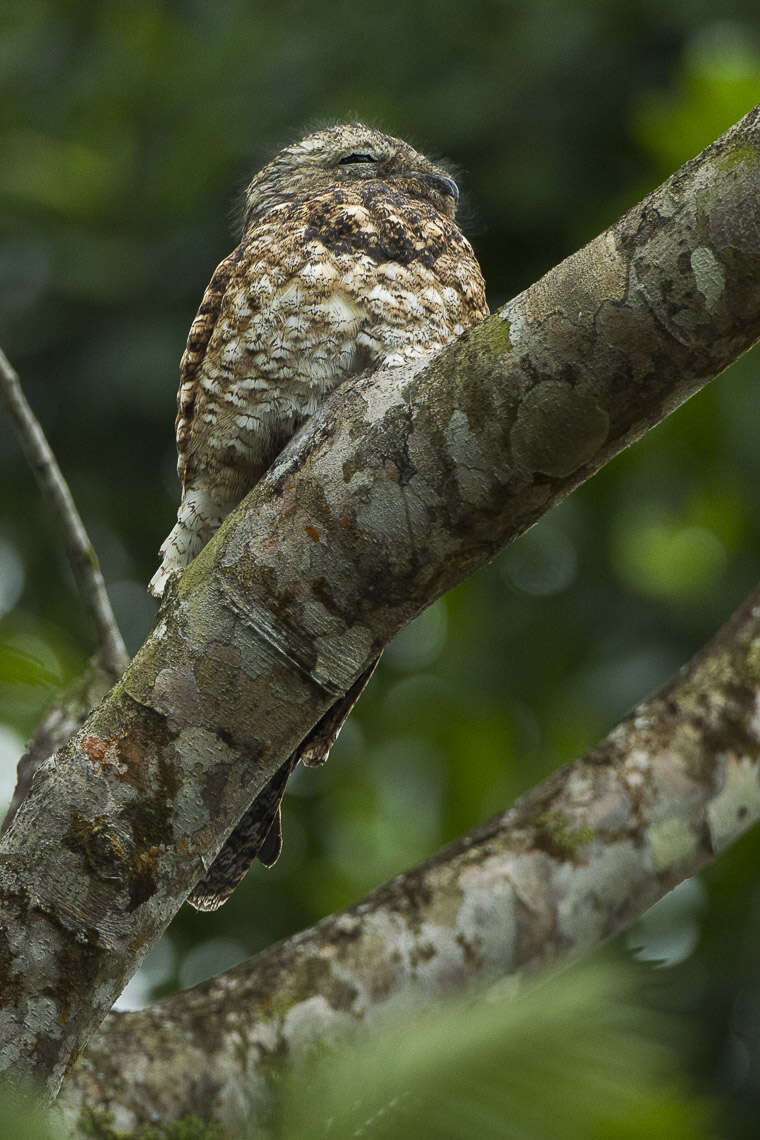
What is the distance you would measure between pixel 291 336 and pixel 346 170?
1215 millimetres

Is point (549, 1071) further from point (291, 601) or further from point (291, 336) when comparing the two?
point (291, 336)

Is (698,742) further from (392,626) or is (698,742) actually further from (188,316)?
(188,316)

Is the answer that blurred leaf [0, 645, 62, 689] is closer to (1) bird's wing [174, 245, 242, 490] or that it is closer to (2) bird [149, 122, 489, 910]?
(2) bird [149, 122, 489, 910]

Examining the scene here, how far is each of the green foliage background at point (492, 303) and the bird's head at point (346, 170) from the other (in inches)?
53.8

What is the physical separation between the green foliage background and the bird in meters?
2.32

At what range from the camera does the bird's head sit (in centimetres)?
373

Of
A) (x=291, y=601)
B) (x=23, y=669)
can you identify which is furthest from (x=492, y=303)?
(x=23, y=669)

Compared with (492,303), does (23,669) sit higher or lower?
higher

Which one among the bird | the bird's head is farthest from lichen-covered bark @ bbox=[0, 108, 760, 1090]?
the bird's head

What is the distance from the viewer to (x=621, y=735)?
3.58 m

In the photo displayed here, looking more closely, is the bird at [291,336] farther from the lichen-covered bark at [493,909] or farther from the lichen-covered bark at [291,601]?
the lichen-covered bark at [291,601]

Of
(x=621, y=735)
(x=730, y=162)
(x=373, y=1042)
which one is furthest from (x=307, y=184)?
(x=373, y=1042)

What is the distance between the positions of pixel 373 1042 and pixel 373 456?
135 centimetres

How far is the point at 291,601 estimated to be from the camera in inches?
79.2
